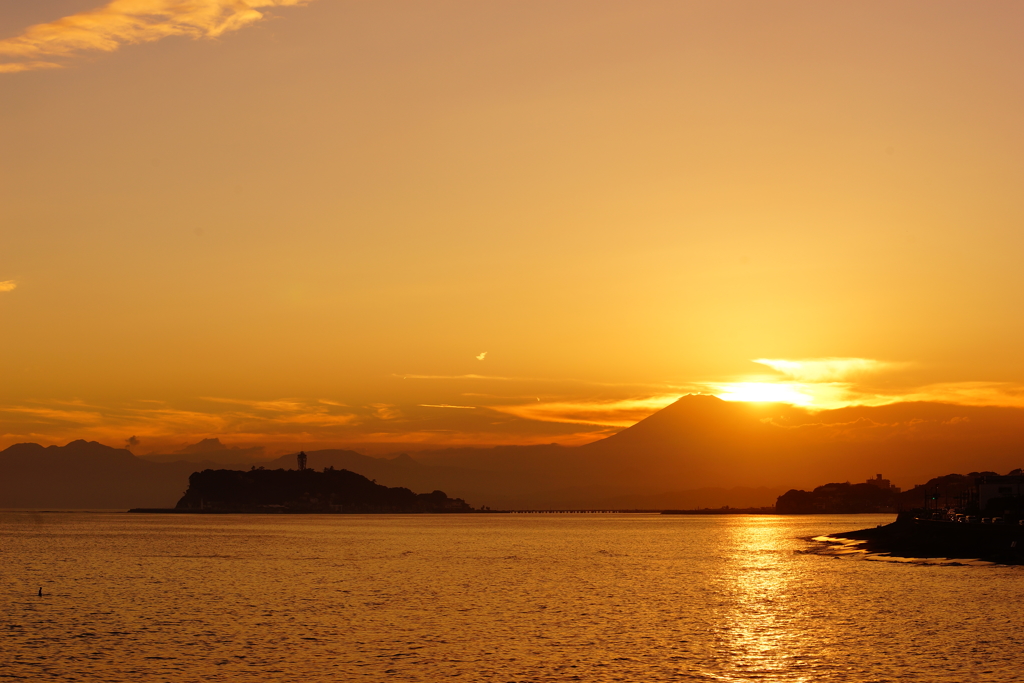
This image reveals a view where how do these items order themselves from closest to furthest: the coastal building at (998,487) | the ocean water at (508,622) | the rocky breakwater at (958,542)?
the ocean water at (508,622) < the rocky breakwater at (958,542) < the coastal building at (998,487)

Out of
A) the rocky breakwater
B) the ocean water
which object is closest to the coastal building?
the rocky breakwater

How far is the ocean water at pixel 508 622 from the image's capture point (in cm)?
4234

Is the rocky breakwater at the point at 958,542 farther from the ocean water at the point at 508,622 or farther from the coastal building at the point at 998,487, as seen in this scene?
the coastal building at the point at 998,487

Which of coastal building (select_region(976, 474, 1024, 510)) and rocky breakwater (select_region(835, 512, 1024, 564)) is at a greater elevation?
coastal building (select_region(976, 474, 1024, 510))

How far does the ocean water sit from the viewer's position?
42344 millimetres

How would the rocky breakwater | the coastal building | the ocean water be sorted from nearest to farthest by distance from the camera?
the ocean water, the rocky breakwater, the coastal building

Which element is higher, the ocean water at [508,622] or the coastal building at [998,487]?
the coastal building at [998,487]

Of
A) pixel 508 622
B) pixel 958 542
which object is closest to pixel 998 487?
pixel 958 542

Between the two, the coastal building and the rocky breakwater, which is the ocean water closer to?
the rocky breakwater

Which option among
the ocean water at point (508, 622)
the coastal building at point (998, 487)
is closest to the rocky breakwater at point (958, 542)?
the ocean water at point (508, 622)

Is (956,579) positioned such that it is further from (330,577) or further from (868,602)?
(330,577)

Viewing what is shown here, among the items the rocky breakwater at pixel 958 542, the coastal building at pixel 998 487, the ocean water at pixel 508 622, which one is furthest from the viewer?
the coastal building at pixel 998 487

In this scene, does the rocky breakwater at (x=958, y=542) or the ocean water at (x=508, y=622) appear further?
the rocky breakwater at (x=958, y=542)

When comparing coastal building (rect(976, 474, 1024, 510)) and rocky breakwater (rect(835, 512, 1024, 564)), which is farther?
coastal building (rect(976, 474, 1024, 510))
